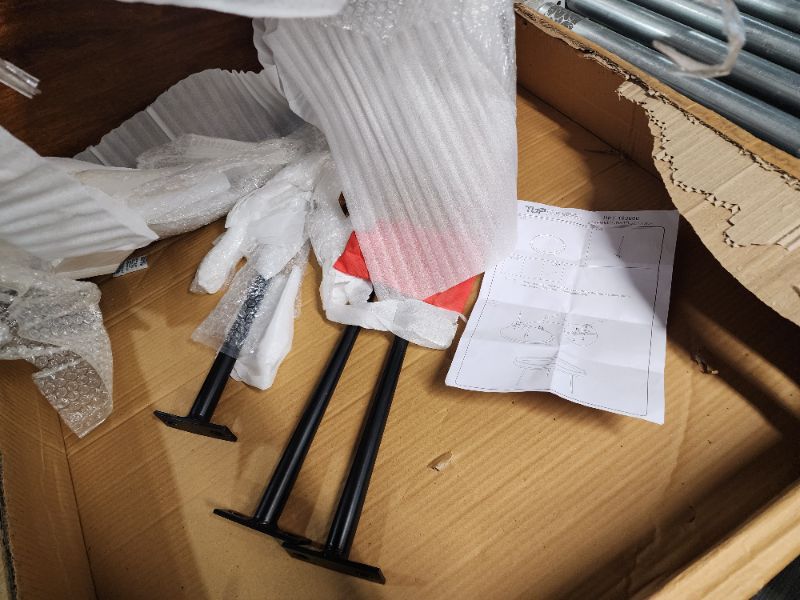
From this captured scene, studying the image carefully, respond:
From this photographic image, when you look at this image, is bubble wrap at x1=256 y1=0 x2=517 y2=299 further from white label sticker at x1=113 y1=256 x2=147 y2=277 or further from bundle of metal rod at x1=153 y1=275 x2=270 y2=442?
white label sticker at x1=113 y1=256 x2=147 y2=277

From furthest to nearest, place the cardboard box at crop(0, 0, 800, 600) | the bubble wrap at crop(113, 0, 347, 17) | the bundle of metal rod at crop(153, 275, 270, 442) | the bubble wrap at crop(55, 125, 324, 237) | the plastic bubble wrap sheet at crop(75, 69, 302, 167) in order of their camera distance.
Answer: the plastic bubble wrap sheet at crop(75, 69, 302, 167) < the bubble wrap at crop(55, 125, 324, 237) < the bundle of metal rod at crop(153, 275, 270, 442) < the cardboard box at crop(0, 0, 800, 600) < the bubble wrap at crop(113, 0, 347, 17)

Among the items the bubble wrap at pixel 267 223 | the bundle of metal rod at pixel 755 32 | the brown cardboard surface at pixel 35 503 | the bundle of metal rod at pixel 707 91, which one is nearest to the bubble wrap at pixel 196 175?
the bubble wrap at pixel 267 223

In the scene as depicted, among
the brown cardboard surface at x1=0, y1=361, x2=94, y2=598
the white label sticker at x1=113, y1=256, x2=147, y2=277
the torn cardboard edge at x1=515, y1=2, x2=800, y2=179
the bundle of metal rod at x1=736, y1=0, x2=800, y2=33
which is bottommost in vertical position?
the brown cardboard surface at x1=0, y1=361, x2=94, y2=598

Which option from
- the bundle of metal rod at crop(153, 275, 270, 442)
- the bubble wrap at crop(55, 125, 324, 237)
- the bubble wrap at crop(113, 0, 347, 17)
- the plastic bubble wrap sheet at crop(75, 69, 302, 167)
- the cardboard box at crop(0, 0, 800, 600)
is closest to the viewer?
the bubble wrap at crop(113, 0, 347, 17)

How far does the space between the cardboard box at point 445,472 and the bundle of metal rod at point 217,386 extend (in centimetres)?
2

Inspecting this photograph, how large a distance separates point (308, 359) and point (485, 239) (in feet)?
0.92

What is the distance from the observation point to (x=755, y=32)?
2.88ft

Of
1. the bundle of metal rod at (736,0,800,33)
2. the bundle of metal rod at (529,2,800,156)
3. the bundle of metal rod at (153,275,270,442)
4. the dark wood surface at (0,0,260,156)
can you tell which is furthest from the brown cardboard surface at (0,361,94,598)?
the bundle of metal rod at (736,0,800,33)

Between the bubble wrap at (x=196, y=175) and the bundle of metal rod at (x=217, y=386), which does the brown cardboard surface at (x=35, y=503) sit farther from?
the bubble wrap at (x=196, y=175)

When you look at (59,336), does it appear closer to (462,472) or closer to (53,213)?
(53,213)

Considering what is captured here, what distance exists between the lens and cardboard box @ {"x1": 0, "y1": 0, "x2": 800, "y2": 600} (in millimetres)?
561

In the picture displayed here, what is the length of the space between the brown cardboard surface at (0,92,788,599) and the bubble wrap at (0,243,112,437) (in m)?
0.03

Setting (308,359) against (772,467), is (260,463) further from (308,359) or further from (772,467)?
(772,467)

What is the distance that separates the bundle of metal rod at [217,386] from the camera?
0.70 meters
